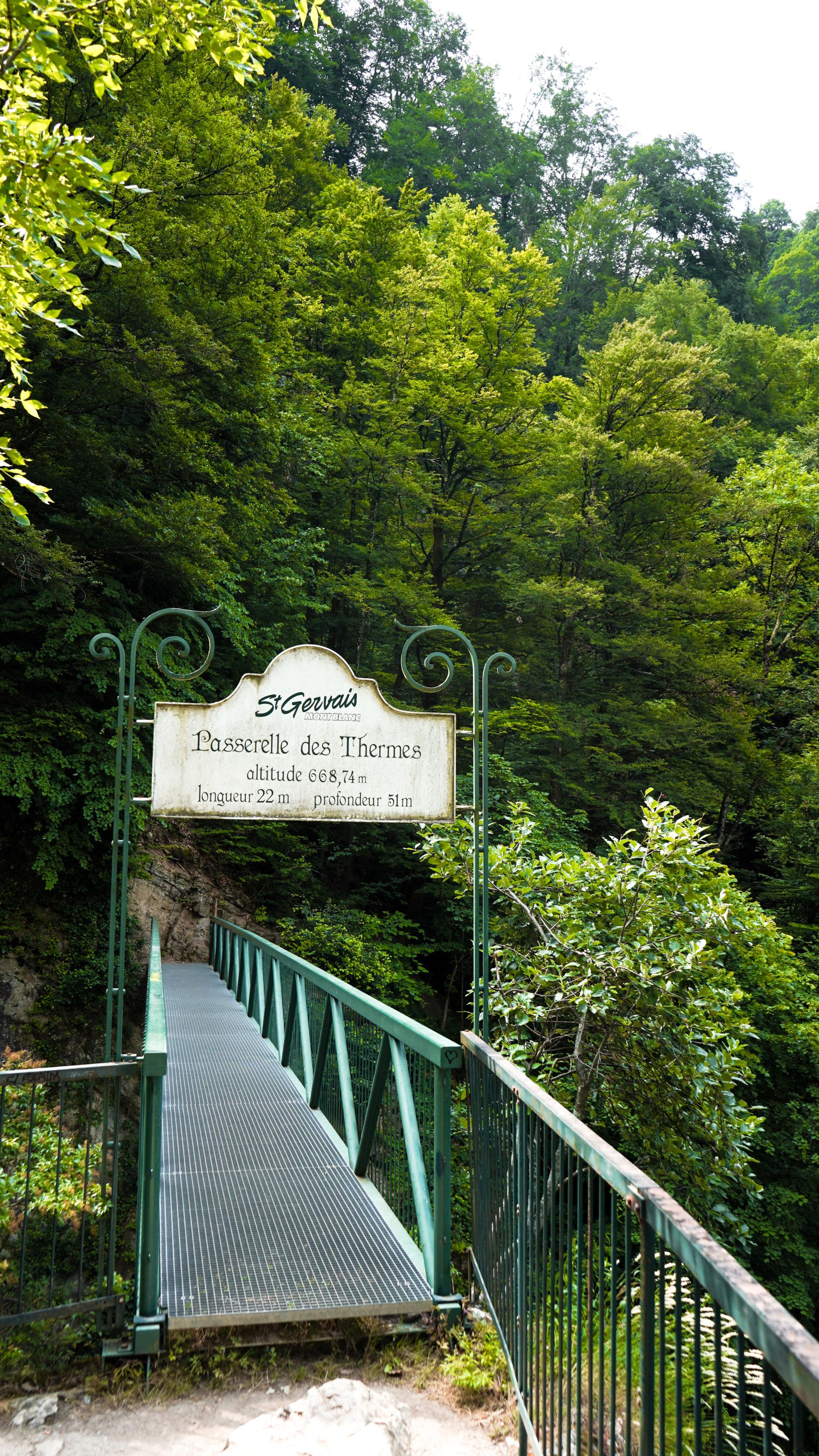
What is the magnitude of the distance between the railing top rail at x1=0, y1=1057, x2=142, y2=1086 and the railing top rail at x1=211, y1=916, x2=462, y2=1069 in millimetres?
961

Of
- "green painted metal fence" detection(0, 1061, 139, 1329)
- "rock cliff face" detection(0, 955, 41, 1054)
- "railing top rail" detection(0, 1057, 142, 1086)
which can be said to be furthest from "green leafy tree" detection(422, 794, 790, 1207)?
"rock cliff face" detection(0, 955, 41, 1054)

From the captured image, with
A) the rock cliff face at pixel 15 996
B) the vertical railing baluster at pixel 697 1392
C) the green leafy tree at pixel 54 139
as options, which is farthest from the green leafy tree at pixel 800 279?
the vertical railing baluster at pixel 697 1392

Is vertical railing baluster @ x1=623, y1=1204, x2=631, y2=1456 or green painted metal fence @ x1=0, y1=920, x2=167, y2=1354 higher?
vertical railing baluster @ x1=623, y1=1204, x2=631, y2=1456

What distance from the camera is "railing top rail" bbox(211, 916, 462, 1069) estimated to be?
3.25 m

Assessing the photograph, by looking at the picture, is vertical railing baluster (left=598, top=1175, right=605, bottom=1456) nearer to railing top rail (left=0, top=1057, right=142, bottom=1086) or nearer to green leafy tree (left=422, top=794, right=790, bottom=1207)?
railing top rail (left=0, top=1057, right=142, bottom=1086)

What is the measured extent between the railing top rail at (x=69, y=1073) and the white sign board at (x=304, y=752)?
951 mm

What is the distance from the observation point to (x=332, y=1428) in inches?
100

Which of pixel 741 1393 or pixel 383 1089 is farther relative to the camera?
pixel 383 1089

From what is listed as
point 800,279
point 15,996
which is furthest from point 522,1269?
point 800,279

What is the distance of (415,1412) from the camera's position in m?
2.82

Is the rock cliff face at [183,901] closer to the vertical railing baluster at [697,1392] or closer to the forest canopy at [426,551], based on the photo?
the forest canopy at [426,551]

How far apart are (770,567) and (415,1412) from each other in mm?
19463

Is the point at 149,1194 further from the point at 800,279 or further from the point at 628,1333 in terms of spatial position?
the point at 800,279

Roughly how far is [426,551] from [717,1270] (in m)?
17.2
